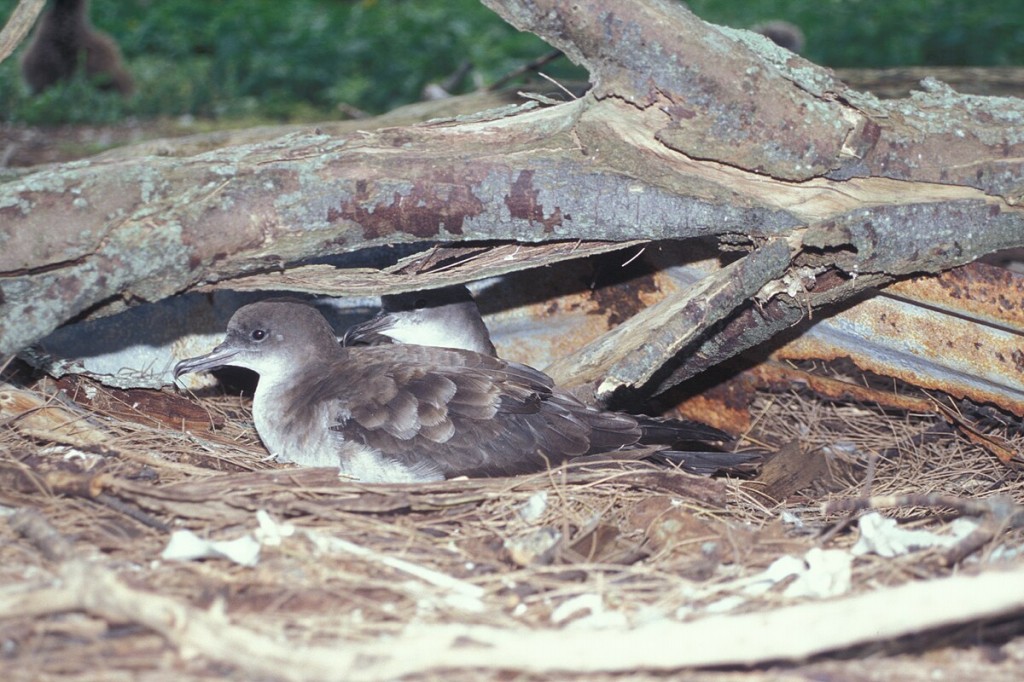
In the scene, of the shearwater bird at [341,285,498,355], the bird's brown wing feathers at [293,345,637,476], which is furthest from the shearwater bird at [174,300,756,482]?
the shearwater bird at [341,285,498,355]

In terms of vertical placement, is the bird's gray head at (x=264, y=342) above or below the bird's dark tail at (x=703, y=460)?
above

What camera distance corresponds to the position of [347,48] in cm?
1159

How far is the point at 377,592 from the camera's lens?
3100mm

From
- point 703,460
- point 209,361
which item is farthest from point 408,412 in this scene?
point 703,460

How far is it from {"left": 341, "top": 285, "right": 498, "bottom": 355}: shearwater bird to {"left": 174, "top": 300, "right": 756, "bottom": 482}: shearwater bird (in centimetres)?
40

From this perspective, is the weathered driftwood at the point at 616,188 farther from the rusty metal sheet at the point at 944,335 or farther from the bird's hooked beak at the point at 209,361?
the bird's hooked beak at the point at 209,361

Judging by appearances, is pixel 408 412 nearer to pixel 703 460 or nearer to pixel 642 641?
pixel 703 460

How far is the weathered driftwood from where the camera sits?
3.55 m

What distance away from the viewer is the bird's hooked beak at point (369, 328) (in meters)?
5.06

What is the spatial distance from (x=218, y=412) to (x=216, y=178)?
56.6 inches

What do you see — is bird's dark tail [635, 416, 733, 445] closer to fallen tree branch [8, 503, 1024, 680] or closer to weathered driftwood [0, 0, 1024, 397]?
weathered driftwood [0, 0, 1024, 397]

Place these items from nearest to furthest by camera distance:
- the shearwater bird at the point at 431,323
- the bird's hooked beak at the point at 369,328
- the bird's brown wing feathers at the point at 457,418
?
the bird's brown wing feathers at the point at 457,418, the shearwater bird at the point at 431,323, the bird's hooked beak at the point at 369,328

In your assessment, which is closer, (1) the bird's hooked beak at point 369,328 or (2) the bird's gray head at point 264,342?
(2) the bird's gray head at point 264,342

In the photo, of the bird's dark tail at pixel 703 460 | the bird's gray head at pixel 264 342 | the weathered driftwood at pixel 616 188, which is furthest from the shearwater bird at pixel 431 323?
the bird's dark tail at pixel 703 460
